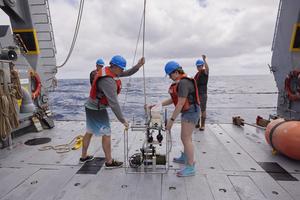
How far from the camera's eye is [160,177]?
267 cm

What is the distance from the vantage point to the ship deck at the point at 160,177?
2.30 m

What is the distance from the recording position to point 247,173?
277 centimetres

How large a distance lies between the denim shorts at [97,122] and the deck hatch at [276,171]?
201cm

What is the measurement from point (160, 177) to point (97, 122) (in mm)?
1008

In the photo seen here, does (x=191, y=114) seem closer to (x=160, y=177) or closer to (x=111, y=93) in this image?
(x=160, y=177)

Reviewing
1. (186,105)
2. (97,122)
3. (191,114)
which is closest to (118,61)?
(97,122)

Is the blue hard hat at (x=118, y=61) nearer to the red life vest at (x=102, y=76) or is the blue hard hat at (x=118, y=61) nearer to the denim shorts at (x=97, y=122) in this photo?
the red life vest at (x=102, y=76)

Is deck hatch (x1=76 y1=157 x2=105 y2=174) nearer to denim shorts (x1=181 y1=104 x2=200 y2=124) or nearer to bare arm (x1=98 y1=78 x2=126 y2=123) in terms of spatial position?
bare arm (x1=98 y1=78 x2=126 y2=123)

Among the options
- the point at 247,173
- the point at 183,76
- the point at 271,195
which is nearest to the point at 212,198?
the point at 271,195

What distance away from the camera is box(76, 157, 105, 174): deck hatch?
9.39ft

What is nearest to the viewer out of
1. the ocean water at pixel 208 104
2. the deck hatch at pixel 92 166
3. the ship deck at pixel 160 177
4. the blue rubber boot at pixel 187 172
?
the ship deck at pixel 160 177

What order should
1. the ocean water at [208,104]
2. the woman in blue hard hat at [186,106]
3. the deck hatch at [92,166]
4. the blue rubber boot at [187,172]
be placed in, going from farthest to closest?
the ocean water at [208,104] → the deck hatch at [92,166] → the blue rubber boot at [187,172] → the woman in blue hard hat at [186,106]

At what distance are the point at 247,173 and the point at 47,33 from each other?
4.86 metres

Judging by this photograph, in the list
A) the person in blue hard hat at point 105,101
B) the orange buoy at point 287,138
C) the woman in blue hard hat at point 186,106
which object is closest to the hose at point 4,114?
the person in blue hard hat at point 105,101
